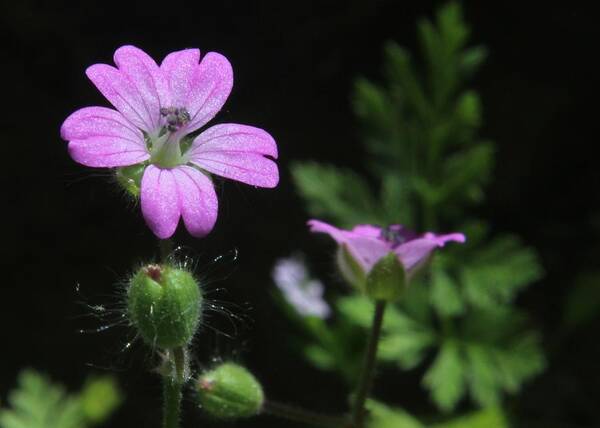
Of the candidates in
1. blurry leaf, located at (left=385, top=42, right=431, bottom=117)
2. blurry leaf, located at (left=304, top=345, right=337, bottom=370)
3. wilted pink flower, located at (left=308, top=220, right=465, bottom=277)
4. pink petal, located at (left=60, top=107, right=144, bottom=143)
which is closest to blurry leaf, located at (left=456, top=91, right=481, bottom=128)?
blurry leaf, located at (left=385, top=42, right=431, bottom=117)

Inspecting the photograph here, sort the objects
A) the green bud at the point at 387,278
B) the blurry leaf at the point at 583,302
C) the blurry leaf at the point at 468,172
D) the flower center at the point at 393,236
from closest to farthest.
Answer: the green bud at the point at 387,278 < the flower center at the point at 393,236 < the blurry leaf at the point at 468,172 < the blurry leaf at the point at 583,302

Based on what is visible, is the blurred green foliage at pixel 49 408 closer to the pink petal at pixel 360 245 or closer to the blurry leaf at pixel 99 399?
the blurry leaf at pixel 99 399

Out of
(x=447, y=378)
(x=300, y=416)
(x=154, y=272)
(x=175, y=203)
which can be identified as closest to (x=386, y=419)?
(x=447, y=378)

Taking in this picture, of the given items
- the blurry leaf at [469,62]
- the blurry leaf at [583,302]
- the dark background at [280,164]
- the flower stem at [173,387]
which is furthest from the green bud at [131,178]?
the blurry leaf at [583,302]

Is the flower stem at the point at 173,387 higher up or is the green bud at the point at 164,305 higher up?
the green bud at the point at 164,305

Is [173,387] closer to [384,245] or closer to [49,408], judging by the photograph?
[384,245]

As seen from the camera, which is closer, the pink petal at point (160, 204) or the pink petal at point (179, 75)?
the pink petal at point (160, 204)

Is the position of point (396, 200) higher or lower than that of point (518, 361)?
higher
